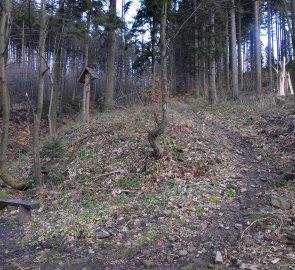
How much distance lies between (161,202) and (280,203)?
241 cm

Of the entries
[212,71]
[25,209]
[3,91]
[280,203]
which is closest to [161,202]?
[280,203]

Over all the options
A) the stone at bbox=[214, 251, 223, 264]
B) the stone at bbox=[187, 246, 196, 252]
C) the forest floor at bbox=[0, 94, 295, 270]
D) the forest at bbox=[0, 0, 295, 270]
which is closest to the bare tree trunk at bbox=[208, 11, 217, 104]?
the forest at bbox=[0, 0, 295, 270]

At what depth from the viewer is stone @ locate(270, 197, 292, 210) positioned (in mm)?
6160

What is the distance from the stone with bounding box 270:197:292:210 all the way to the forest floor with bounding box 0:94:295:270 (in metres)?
0.02

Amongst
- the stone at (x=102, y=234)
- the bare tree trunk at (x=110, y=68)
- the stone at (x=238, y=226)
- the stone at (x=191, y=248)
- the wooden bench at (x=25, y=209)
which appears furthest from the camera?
the bare tree trunk at (x=110, y=68)

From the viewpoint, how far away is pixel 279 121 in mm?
12984

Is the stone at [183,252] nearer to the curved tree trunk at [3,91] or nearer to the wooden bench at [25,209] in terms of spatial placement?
the wooden bench at [25,209]

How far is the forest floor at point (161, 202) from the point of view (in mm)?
5051

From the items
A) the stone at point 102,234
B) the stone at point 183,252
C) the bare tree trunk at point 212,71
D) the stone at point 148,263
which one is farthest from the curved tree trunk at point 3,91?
the bare tree trunk at point 212,71

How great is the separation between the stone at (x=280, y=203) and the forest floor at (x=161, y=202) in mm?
23

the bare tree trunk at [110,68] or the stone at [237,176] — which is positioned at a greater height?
the bare tree trunk at [110,68]

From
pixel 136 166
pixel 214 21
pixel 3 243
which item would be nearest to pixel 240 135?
pixel 136 166

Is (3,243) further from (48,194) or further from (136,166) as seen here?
(136,166)

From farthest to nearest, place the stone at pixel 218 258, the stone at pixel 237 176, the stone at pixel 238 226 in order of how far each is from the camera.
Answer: the stone at pixel 237 176
the stone at pixel 238 226
the stone at pixel 218 258
